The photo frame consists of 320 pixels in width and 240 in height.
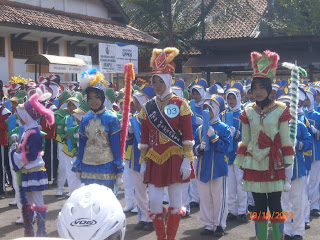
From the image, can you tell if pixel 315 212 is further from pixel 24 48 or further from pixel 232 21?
pixel 232 21

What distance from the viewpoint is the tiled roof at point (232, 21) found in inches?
1383

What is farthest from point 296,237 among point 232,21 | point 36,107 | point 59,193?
point 232,21

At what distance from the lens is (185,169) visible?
5.82 meters

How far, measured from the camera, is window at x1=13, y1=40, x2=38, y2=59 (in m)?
19.7

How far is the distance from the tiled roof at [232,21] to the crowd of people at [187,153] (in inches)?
1073

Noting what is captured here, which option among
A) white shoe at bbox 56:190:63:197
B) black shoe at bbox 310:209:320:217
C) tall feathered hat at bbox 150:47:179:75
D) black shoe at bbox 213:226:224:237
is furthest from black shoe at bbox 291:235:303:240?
white shoe at bbox 56:190:63:197

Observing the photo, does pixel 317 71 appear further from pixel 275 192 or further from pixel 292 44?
pixel 275 192

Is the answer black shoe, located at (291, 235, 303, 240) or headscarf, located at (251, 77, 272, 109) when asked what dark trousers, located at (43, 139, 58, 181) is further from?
headscarf, located at (251, 77, 272, 109)

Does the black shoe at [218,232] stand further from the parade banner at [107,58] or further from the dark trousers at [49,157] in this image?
the parade banner at [107,58]

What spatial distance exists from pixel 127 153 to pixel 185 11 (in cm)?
2746

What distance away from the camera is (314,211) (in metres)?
8.27

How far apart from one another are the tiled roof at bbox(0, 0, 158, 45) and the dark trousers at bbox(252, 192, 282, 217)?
43.7 feet

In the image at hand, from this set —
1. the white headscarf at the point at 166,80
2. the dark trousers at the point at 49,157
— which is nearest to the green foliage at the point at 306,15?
the dark trousers at the point at 49,157

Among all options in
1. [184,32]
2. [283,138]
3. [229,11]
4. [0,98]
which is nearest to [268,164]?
[283,138]
